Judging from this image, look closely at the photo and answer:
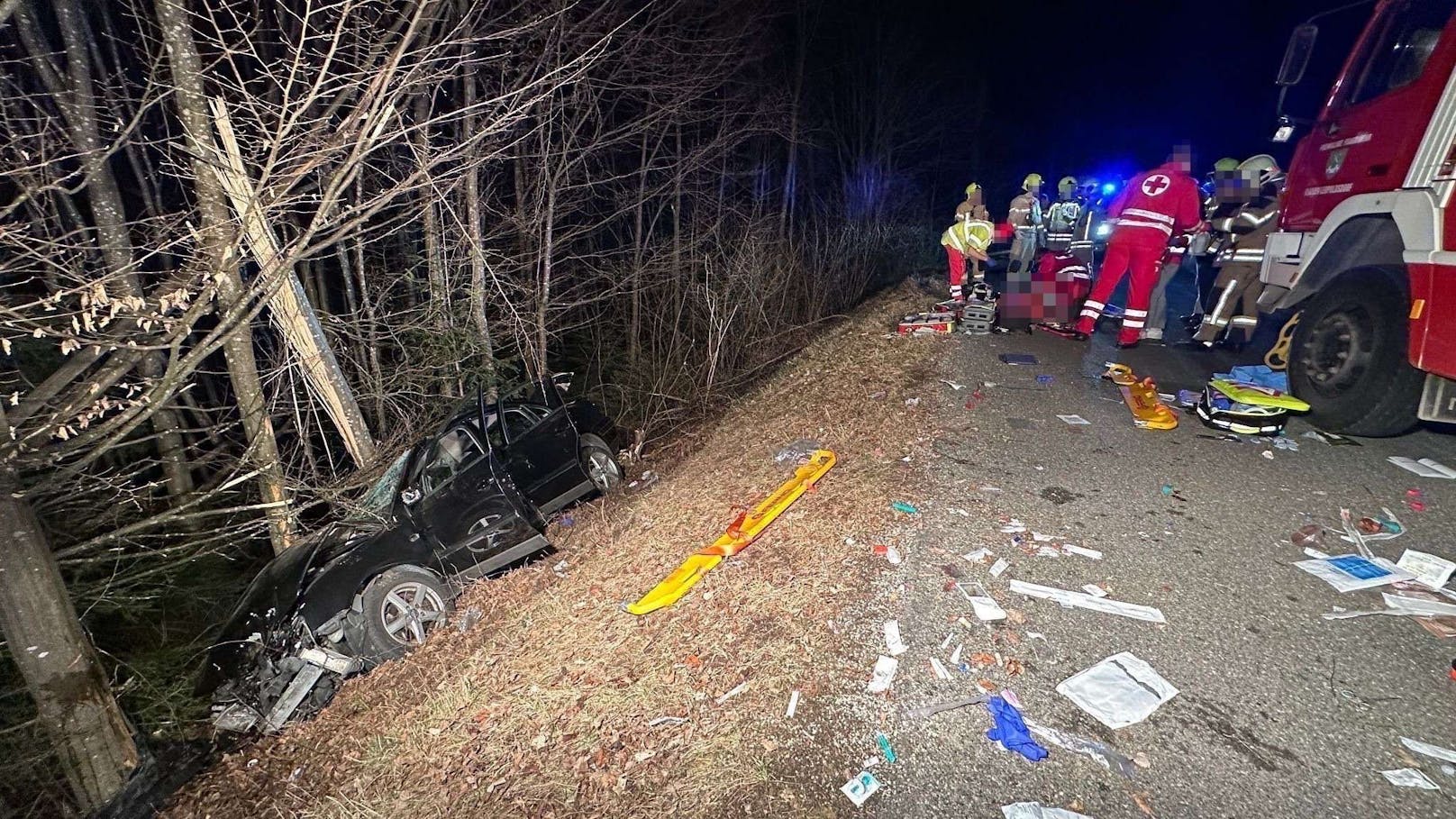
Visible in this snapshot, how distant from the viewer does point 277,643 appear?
4.34m

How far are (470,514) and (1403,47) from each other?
7.57 metres

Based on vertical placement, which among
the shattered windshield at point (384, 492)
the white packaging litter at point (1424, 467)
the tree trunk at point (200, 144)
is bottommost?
the white packaging litter at point (1424, 467)

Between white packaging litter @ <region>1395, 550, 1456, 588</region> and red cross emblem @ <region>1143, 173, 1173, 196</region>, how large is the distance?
15.0ft

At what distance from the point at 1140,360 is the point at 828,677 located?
19.8 ft

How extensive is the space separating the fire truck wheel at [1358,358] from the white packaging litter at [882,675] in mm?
4328

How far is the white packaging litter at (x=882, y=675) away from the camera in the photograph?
2.68 meters

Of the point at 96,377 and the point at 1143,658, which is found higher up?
the point at 96,377

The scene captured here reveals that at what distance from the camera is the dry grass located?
8.39 feet

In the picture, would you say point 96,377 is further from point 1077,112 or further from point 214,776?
point 1077,112

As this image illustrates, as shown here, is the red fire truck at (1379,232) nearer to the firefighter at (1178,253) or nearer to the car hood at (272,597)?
the firefighter at (1178,253)

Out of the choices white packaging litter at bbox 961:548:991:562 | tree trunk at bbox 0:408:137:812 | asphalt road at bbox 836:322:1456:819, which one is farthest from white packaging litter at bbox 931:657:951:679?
tree trunk at bbox 0:408:137:812

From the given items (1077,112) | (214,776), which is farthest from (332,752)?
(1077,112)

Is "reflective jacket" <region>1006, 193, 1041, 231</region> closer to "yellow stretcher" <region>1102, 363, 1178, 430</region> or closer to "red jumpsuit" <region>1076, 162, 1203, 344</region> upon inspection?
"red jumpsuit" <region>1076, 162, 1203, 344</region>

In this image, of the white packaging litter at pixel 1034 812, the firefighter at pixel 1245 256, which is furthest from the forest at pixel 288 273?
the firefighter at pixel 1245 256
